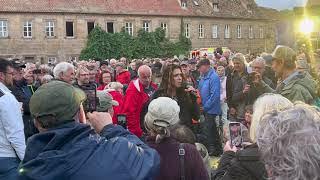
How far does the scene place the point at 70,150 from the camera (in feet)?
7.73

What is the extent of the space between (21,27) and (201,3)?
65.8ft

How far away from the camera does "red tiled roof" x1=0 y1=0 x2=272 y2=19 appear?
3894 cm

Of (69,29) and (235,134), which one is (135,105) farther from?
(69,29)

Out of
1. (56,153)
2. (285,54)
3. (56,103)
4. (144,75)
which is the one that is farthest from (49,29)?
(56,153)

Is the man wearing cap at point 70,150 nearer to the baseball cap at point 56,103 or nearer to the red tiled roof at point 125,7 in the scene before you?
the baseball cap at point 56,103

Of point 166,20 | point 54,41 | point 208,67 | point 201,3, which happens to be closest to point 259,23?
point 201,3

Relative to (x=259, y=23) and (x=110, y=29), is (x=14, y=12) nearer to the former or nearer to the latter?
(x=110, y=29)

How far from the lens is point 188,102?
21.7ft

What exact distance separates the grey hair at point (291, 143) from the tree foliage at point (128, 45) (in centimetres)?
3852

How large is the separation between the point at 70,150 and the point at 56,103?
0.26 metres

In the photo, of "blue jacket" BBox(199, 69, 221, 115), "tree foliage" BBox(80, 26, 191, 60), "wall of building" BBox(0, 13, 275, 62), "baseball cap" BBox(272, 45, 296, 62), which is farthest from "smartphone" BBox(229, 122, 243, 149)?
"wall of building" BBox(0, 13, 275, 62)

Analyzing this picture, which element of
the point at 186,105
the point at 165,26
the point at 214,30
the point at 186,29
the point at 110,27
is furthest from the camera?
the point at 214,30

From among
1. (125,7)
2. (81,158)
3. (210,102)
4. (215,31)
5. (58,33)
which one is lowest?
(210,102)

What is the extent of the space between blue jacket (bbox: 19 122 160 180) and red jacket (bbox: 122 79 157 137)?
14.0 ft
